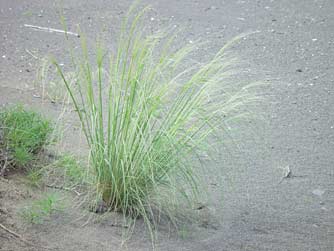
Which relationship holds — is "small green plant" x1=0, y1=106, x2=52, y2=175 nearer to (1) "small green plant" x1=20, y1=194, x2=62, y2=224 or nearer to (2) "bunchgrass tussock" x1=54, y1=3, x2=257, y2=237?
(1) "small green plant" x1=20, y1=194, x2=62, y2=224

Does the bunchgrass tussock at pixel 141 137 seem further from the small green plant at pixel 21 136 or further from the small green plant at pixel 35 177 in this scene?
the small green plant at pixel 21 136

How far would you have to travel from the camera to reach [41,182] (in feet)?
13.6

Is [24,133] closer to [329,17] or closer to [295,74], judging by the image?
[295,74]

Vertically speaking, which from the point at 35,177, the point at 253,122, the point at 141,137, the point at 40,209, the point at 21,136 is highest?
the point at 253,122

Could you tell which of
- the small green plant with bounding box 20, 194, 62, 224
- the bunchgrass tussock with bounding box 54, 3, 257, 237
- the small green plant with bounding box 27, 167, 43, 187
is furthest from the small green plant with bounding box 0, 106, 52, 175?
the bunchgrass tussock with bounding box 54, 3, 257, 237

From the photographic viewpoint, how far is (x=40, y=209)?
379cm

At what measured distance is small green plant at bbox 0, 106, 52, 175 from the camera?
4.14 meters

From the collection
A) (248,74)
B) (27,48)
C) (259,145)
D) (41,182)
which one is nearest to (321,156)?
(259,145)

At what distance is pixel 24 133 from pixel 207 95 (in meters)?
1.16

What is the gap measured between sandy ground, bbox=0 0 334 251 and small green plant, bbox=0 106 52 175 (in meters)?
0.15

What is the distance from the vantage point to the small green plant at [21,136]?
4145 millimetres

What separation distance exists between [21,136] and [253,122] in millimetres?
1998

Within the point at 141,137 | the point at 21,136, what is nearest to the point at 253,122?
the point at 141,137

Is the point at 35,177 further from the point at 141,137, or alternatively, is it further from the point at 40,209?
the point at 141,137
